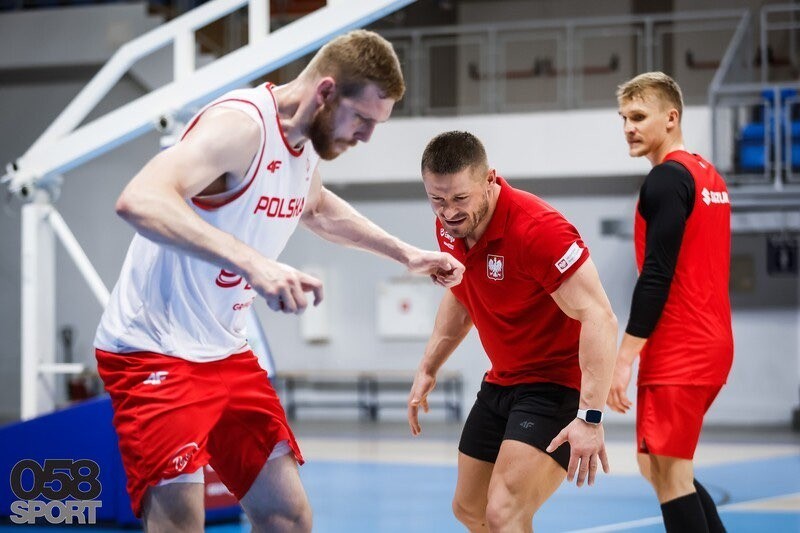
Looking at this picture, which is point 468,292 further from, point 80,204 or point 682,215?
point 80,204

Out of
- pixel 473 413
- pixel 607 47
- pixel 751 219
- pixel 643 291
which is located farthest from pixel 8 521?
pixel 607 47

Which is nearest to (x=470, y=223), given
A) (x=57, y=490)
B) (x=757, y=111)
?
(x=57, y=490)

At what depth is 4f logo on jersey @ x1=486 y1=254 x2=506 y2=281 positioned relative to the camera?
335 cm

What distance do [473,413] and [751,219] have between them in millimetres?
8938

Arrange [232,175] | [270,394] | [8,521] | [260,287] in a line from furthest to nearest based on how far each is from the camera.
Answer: [8,521]
[270,394]
[232,175]
[260,287]

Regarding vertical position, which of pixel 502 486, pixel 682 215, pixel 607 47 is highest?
pixel 607 47

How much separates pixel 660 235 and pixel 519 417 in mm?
844

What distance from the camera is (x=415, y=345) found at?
14.8m

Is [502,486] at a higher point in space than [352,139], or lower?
lower

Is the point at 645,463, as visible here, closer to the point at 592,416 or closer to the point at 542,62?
the point at 592,416

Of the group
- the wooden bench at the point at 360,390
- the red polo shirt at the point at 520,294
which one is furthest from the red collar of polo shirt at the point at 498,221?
the wooden bench at the point at 360,390

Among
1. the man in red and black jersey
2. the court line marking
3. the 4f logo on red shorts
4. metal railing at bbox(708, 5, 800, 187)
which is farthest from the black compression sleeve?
metal railing at bbox(708, 5, 800, 187)

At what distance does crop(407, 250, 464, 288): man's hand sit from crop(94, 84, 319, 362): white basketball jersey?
443mm

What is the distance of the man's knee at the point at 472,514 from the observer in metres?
3.52
